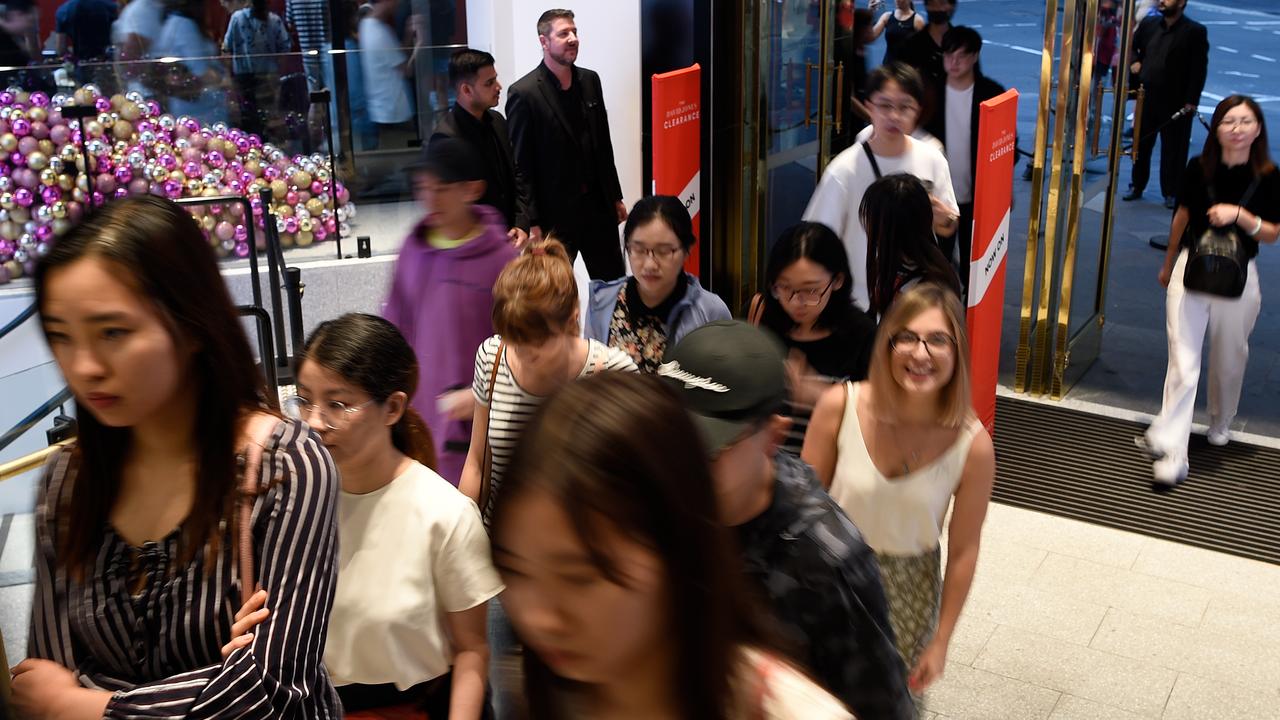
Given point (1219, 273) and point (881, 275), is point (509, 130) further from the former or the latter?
point (1219, 273)

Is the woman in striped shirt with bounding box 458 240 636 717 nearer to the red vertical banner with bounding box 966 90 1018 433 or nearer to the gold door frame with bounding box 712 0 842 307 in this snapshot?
the red vertical banner with bounding box 966 90 1018 433

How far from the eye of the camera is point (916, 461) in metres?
2.84

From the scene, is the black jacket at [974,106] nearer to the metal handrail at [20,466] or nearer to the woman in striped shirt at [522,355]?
the woman in striped shirt at [522,355]

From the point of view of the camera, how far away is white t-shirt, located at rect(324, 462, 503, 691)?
2221mm

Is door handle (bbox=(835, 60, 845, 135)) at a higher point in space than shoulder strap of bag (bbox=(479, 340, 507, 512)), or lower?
higher

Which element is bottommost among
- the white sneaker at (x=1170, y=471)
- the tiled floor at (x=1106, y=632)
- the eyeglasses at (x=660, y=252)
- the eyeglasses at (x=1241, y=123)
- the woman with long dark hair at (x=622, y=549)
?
the tiled floor at (x=1106, y=632)

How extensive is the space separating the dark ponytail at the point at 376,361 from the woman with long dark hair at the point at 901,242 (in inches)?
71.3

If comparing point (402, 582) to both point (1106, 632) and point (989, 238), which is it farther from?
point (989, 238)

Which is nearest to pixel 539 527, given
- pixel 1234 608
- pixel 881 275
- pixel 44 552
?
pixel 44 552

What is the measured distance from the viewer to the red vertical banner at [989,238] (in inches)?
213

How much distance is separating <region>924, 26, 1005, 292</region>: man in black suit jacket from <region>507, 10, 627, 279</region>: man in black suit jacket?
69.0 inches

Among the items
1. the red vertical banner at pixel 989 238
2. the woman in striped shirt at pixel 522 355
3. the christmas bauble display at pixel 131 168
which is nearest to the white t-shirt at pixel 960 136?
the red vertical banner at pixel 989 238

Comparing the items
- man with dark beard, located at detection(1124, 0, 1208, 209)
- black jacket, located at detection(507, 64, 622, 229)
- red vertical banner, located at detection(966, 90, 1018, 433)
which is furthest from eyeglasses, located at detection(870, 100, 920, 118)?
man with dark beard, located at detection(1124, 0, 1208, 209)

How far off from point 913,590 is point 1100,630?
180cm
